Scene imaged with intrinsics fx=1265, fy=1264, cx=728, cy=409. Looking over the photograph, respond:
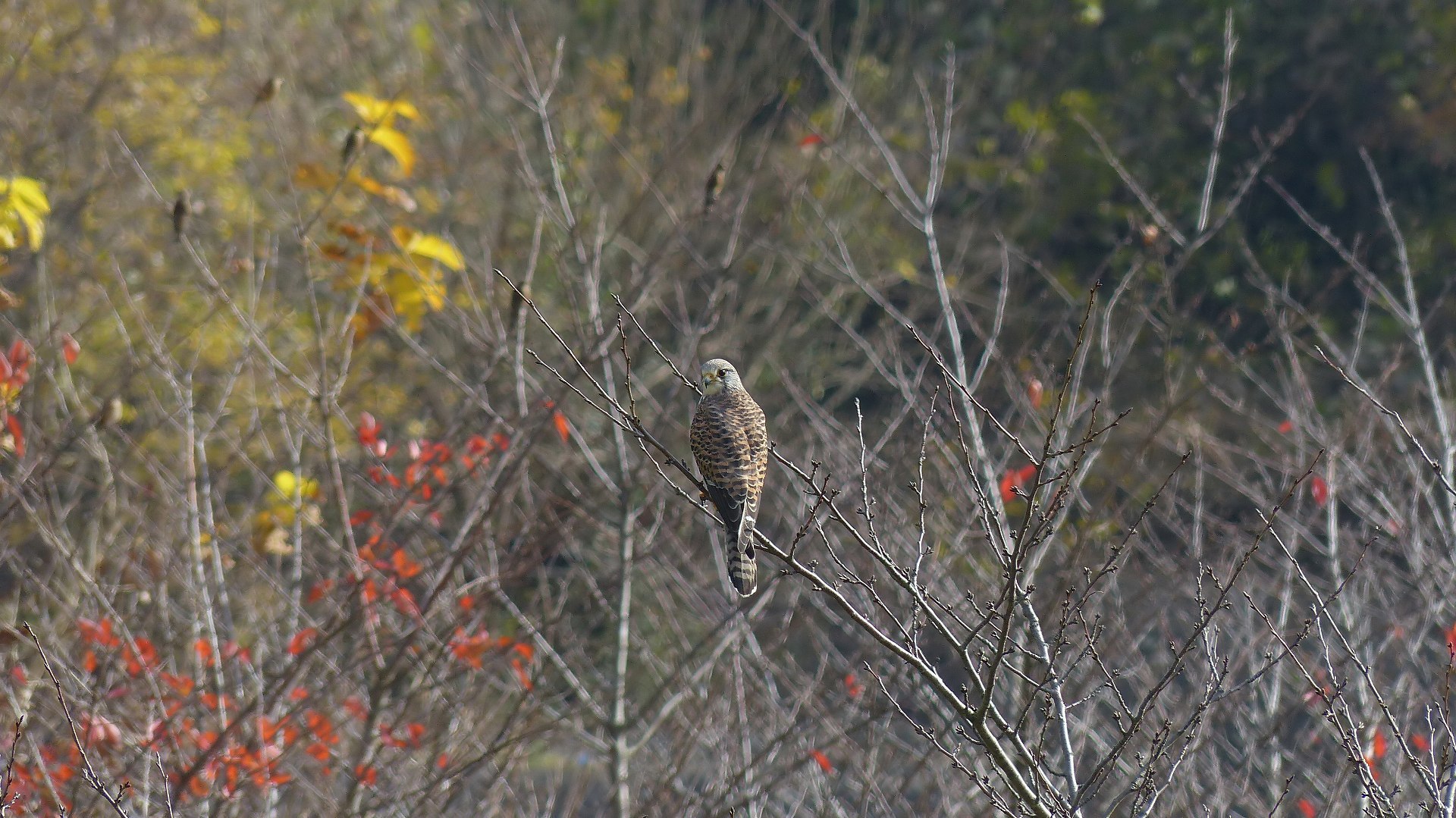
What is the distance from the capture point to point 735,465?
3.75 m

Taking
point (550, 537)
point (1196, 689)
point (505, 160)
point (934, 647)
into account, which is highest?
point (550, 537)

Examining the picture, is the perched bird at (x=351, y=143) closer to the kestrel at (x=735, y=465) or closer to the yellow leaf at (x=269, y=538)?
the yellow leaf at (x=269, y=538)

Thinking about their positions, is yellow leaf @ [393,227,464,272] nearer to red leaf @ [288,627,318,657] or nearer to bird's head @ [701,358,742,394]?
bird's head @ [701,358,742,394]

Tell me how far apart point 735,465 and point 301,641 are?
2.16 meters

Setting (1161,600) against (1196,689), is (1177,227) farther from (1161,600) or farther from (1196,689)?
(1196,689)

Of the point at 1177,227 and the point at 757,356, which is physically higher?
the point at 1177,227

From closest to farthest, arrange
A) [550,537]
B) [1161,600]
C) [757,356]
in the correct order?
[550,537] → [1161,600] → [757,356]

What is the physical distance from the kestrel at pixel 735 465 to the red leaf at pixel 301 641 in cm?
160

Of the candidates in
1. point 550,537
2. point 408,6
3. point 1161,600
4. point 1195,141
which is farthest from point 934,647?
point 408,6

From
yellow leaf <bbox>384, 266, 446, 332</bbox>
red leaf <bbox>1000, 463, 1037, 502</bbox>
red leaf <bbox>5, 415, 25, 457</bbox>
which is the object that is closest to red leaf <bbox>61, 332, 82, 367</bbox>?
red leaf <bbox>5, 415, 25, 457</bbox>

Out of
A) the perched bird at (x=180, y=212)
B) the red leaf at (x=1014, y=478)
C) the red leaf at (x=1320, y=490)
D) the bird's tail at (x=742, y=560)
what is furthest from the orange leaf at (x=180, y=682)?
the red leaf at (x=1320, y=490)

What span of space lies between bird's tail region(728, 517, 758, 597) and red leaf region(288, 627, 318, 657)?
1710 mm

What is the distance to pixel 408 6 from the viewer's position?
575 inches

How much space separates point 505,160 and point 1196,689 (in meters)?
8.42
